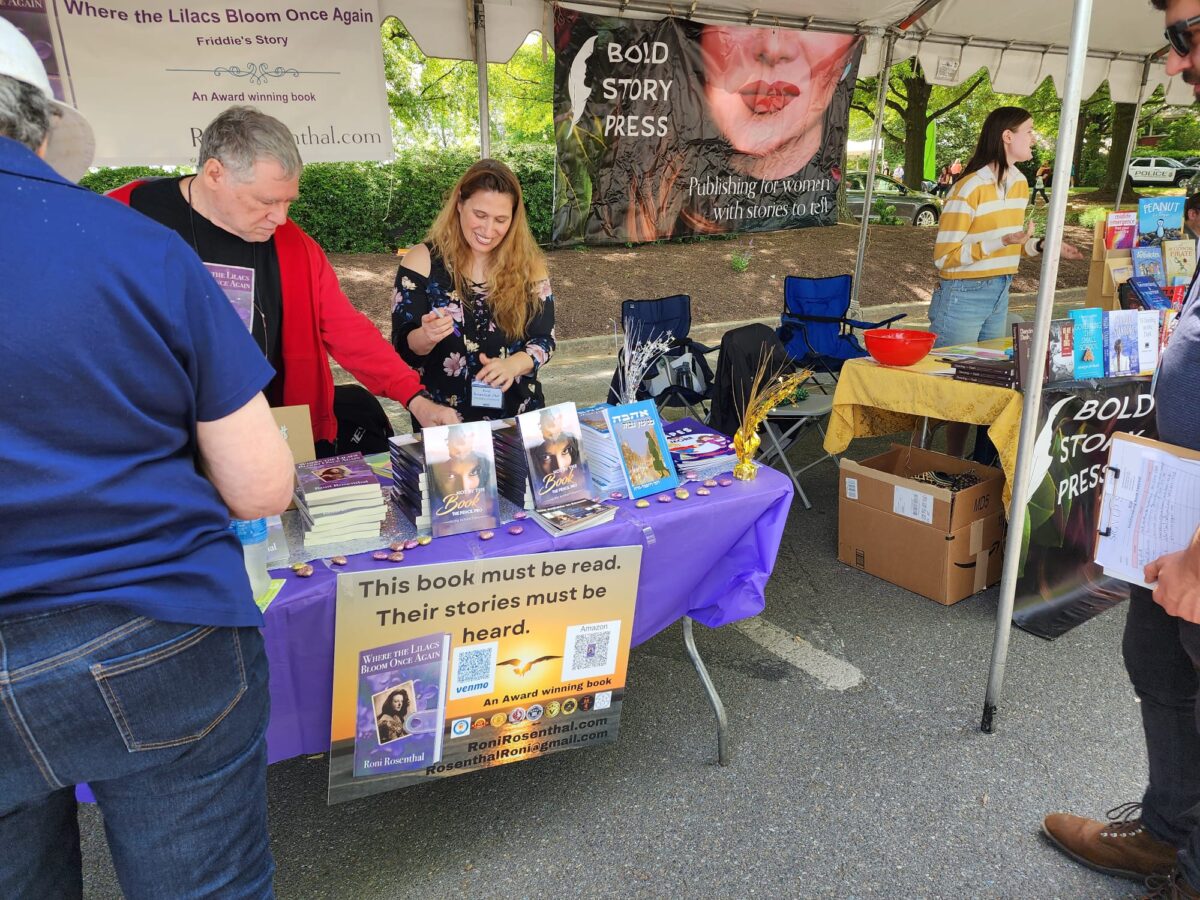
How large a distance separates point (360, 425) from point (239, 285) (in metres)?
0.89

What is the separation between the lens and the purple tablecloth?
1.56 metres

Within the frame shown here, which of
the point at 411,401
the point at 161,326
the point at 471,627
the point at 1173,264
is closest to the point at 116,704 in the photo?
the point at 161,326

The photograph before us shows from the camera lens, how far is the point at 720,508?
198cm

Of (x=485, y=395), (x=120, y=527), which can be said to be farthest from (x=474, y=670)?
(x=485, y=395)

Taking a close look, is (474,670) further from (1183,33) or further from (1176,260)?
(1176,260)

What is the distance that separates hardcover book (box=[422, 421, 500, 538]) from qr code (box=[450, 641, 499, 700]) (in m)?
0.26

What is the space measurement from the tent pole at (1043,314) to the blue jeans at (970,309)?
2.01 meters

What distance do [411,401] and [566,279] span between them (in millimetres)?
7527

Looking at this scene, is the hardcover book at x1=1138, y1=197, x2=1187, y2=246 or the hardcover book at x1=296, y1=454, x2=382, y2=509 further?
the hardcover book at x1=1138, y1=197, x2=1187, y2=246

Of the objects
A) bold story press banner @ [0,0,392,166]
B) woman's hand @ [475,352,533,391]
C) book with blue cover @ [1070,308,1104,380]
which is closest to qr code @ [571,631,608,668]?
woman's hand @ [475,352,533,391]

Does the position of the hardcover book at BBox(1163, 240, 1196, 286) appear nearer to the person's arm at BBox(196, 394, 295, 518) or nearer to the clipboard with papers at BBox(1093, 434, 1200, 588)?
the clipboard with papers at BBox(1093, 434, 1200, 588)

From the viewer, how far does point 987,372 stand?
288cm

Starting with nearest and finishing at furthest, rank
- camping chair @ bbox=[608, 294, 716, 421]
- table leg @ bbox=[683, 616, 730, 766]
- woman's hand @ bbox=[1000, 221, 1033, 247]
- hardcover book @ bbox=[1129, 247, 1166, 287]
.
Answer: table leg @ bbox=[683, 616, 730, 766] < woman's hand @ bbox=[1000, 221, 1033, 247] < hardcover book @ bbox=[1129, 247, 1166, 287] < camping chair @ bbox=[608, 294, 716, 421]

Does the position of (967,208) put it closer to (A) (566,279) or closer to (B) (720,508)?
(B) (720,508)
